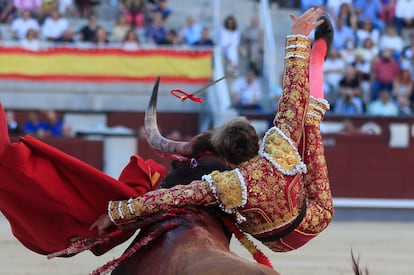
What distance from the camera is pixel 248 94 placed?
1208cm

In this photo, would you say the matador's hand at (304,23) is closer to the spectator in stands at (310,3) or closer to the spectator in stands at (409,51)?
the spectator in stands at (310,3)

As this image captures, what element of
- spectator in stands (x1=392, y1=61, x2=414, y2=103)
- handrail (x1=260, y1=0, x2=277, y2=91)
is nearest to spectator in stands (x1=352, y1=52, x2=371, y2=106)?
spectator in stands (x1=392, y1=61, x2=414, y2=103)

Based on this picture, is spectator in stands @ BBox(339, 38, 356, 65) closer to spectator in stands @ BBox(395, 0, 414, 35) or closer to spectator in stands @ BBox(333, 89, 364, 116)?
spectator in stands @ BBox(333, 89, 364, 116)

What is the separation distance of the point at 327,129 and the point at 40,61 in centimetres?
359

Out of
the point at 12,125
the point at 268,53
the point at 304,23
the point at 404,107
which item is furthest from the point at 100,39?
the point at 304,23

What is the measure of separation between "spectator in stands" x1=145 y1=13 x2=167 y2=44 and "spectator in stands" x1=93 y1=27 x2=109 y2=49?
589 millimetres

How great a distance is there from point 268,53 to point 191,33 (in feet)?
3.33

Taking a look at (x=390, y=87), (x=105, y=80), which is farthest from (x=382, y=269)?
(x=105, y=80)

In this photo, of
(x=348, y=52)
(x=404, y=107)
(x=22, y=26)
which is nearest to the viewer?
(x=404, y=107)

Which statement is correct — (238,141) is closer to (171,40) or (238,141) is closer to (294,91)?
(294,91)

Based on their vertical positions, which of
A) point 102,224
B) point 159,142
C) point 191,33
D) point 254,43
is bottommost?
point 254,43

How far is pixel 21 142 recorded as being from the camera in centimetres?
328

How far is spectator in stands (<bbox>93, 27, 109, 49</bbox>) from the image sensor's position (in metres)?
12.6

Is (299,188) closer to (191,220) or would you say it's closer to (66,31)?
(191,220)
